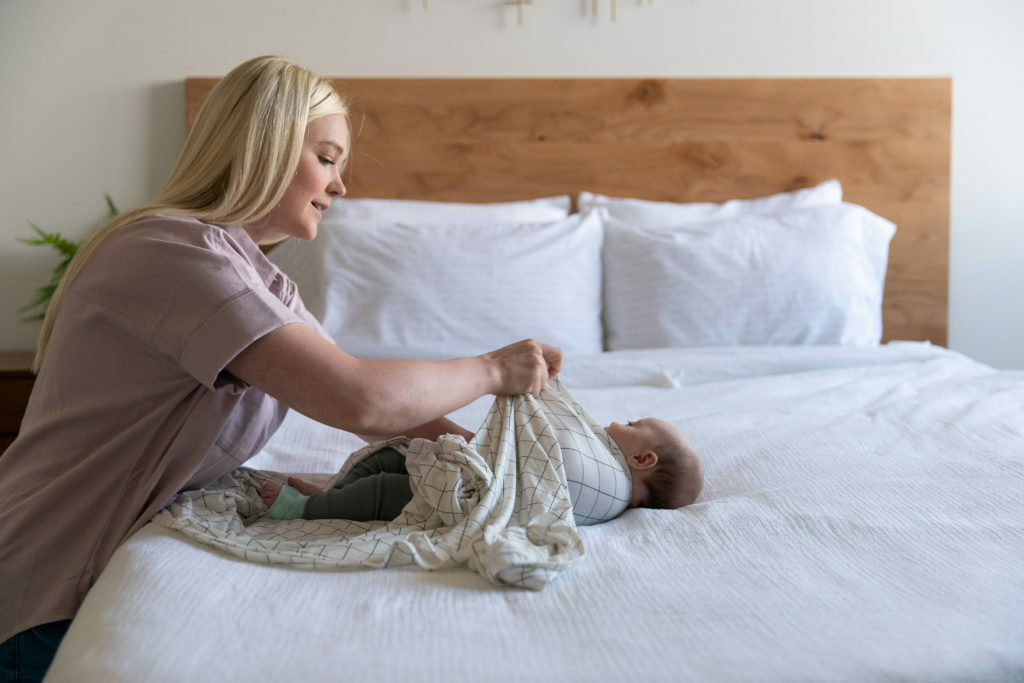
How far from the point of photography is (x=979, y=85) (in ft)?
9.98

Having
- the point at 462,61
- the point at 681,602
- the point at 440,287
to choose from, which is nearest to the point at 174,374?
the point at 681,602

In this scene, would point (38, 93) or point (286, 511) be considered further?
point (38, 93)

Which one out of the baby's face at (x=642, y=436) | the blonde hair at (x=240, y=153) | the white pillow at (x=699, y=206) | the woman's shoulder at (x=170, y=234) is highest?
the blonde hair at (x=240, y=153)

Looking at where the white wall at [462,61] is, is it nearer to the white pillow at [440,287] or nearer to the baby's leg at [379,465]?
the white pillow at [440,287]

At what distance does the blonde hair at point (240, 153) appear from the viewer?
3.71 ft

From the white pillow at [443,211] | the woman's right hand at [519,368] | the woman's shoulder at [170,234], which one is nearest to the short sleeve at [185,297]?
the woman's shoulder at [170,234]

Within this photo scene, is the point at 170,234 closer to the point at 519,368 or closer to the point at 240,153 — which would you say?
the point at 240,153

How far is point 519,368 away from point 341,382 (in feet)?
1.10

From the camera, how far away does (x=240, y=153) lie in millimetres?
1129

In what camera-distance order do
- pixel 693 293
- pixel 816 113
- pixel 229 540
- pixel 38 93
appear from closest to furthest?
pixel 229 540, pixel 693 293, pixel 38 93, pixel 816 113

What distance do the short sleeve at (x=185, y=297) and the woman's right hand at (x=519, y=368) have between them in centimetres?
33

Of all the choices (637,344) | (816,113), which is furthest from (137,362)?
(816,113)

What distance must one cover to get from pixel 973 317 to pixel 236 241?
2791 mm

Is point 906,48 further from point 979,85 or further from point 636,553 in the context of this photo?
point 636,553
